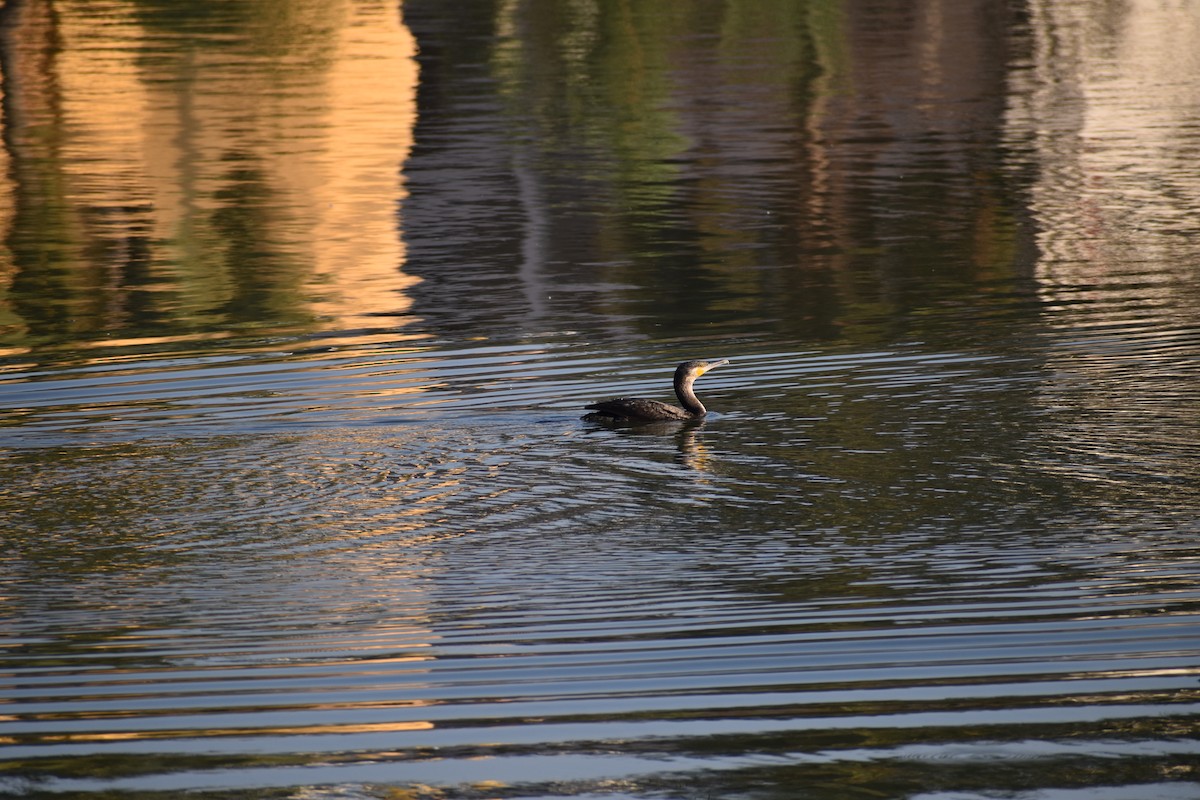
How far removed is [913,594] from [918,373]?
5.42m

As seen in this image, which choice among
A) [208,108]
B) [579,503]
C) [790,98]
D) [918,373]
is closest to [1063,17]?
[790,98]

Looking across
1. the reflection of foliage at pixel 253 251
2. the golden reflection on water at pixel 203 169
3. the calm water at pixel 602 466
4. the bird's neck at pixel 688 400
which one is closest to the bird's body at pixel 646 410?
the bird's neck at pixel 688 400

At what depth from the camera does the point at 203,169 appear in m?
27.9

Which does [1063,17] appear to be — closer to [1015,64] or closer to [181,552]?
[1015,64]

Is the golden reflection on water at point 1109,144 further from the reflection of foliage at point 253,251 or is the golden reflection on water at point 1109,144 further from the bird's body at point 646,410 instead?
the reflection of foliage at point 253,251

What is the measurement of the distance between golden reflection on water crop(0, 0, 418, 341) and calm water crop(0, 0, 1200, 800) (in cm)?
14

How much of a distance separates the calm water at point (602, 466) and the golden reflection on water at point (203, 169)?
0.14m

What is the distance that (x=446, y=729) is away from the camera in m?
7.35

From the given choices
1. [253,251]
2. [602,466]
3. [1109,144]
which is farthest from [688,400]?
[1109,144]

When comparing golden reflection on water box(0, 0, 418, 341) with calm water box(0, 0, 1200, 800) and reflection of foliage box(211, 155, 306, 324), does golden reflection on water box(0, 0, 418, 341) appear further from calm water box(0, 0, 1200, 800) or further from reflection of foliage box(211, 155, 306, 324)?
calm water box(0, 0, 1200, 800)

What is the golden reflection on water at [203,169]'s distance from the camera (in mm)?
18938

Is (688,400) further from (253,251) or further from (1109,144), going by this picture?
(1109,144)

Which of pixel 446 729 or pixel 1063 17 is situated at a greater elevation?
pixel 446 729

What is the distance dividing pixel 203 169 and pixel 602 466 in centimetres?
1729
